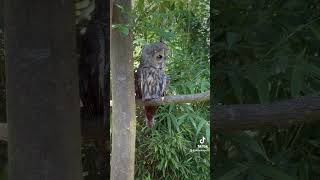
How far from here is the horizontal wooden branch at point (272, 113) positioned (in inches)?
23.7

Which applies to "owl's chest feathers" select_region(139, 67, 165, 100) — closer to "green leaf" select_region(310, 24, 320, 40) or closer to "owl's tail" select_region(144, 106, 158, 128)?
"owl's tail" select_region(144, 106, 158, 128)

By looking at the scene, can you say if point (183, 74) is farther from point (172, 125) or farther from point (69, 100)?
point (69, 100)

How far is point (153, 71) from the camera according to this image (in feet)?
2.68

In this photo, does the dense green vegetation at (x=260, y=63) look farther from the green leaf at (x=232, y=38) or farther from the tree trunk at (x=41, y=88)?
the tree trunk at (x=41, y=88)

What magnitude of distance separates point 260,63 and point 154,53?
186 millimetres

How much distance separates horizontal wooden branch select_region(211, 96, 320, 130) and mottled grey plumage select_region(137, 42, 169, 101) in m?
0.19

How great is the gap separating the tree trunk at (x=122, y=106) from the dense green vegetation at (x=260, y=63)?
149 mm

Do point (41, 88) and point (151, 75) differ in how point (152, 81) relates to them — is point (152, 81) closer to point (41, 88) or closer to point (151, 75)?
point (151, 75)

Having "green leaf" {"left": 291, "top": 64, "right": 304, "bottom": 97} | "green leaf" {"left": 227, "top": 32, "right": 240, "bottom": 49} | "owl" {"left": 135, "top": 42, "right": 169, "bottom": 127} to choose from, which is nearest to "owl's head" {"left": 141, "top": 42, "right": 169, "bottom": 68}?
"owl" {"left": 135, "top": 42, "right": 169, "bottom": 127}

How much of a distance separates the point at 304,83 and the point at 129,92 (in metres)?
0.30

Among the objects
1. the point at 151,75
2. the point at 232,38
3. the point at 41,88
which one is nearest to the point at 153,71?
the point at 151,75

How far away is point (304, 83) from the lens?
2.45ft

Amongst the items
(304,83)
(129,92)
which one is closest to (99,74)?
(129,92)

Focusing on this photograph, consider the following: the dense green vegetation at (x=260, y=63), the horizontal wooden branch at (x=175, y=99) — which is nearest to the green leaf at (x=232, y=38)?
the dense green vegetation at (x=260, y=63)
